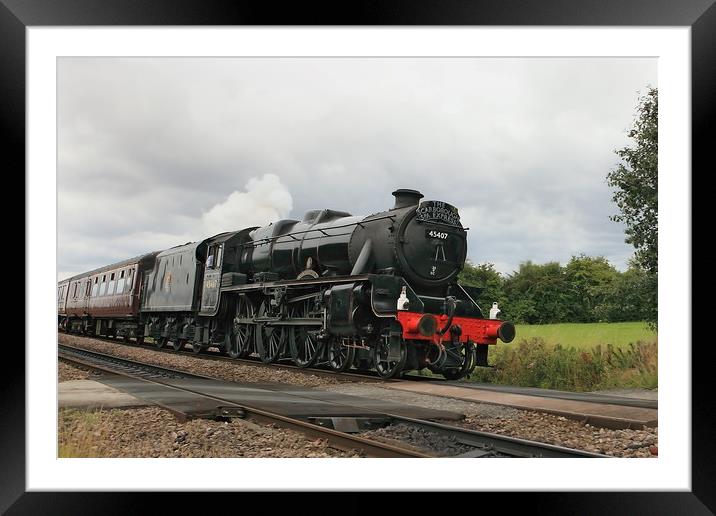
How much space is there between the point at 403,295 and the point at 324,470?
4873 millimetres

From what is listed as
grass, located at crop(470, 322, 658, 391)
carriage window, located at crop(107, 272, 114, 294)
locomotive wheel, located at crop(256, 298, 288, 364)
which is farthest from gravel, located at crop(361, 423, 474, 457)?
carriage window, located at crop(107, 272, 114, 294)

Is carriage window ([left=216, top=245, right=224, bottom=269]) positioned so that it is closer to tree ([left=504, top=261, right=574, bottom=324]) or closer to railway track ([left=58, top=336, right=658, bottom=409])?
railway track ([left=58, top=336, right=658, bottom=409])

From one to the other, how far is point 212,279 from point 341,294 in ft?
18.0

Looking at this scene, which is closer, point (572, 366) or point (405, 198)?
point (572, 366)

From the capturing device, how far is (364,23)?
5152 millimetres

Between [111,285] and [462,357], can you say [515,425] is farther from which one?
[111,285]

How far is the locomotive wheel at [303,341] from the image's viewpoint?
39.0ft

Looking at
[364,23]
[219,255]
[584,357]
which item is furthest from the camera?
[219,255]

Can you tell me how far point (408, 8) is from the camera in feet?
16.8

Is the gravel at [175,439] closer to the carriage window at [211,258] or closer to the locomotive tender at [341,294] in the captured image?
the locomotive tender at [341,294]

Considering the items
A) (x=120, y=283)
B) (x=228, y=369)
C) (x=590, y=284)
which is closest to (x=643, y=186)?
(x=590, y=284)

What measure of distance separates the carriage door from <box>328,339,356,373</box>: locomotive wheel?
437 cm

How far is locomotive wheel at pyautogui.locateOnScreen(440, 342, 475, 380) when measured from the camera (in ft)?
33.4
